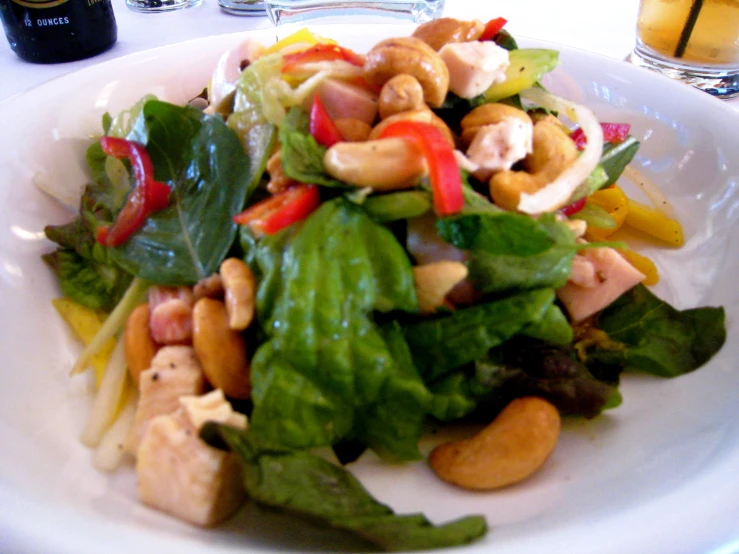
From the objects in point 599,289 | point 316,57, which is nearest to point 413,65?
A: point 316,57

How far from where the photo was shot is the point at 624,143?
1732 millimetres

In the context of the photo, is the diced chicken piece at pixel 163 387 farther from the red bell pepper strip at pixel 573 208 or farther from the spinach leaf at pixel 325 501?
the red bell pepper strip at pixel 573 208

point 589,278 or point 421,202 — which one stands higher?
point 421,202

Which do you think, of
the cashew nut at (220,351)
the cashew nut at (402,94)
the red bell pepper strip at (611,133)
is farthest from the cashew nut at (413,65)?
the cashew nut at (220,351)

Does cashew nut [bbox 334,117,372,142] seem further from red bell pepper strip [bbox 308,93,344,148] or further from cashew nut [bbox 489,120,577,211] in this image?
cashew nut [bbox 489,120,577,211]

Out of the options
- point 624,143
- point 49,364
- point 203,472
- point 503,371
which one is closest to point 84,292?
point 49,364

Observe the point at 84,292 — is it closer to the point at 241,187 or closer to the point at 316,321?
the point at 241,187

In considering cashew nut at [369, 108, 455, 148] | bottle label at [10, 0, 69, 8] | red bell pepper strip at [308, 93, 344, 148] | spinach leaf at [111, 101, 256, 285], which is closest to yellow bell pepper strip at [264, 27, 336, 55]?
spinach leaf at [111, 101, 256, 285]

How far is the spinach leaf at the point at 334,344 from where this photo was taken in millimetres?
1090

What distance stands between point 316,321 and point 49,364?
0.69 meters

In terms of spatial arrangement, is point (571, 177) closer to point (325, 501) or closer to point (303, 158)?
point (303, 158)

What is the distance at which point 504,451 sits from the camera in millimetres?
1093

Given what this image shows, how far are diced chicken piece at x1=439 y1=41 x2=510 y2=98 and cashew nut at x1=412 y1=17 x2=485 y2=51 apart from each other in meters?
0.10

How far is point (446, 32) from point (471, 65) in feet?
0.75
